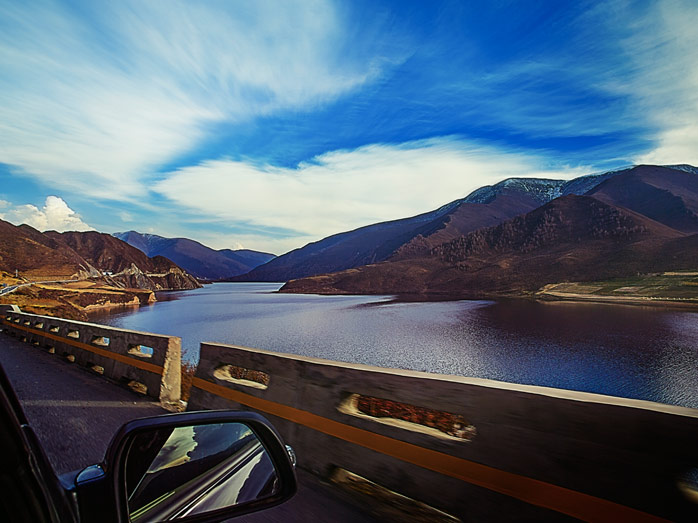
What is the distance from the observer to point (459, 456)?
8.88ft

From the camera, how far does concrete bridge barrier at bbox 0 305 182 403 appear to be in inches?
236

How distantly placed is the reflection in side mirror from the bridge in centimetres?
150

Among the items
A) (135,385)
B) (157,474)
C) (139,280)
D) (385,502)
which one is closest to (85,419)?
(135,385)

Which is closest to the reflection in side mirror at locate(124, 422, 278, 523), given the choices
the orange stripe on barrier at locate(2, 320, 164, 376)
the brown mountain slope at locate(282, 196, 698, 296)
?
the orange stripe on barrier at locate(2, 320, 164, 376)

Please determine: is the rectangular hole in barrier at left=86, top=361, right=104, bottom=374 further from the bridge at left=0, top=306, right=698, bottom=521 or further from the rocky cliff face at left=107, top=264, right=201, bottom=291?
the rocky cliff face at left=107, top=264, right=201, bottom=291

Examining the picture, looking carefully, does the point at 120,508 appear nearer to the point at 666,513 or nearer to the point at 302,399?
the point at 666,513

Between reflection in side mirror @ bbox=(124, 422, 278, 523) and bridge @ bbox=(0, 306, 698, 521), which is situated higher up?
reflection in side mirror @ bbox=(124, 422, 278, 523)

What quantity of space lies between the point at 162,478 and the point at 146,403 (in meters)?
5.52

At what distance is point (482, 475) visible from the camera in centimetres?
259

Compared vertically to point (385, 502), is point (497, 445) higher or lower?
higher

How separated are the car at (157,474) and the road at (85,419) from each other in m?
1.12

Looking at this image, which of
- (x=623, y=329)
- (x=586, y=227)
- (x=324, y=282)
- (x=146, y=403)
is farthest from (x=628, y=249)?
(x=146, y=403)

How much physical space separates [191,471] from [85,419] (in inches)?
200

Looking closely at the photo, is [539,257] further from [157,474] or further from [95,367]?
[157,474]
